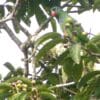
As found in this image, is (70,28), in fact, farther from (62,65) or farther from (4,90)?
(4,90)

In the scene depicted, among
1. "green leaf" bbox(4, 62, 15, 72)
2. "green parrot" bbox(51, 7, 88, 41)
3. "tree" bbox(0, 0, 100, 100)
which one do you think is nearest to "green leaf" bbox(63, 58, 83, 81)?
"tree" bbox(0, 0, 100, 100)

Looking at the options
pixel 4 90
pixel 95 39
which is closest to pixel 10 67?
pixel 4 90

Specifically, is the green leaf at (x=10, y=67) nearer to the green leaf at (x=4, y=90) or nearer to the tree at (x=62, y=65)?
the tree at (x=62, y=65)

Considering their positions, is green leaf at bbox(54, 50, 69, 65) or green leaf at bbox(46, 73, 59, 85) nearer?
green leaf at bbox(54, 50, 69, 65)

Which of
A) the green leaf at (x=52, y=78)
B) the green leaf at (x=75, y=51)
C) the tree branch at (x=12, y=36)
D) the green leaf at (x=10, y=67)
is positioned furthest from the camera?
the green leaf at (x=10, y=67)

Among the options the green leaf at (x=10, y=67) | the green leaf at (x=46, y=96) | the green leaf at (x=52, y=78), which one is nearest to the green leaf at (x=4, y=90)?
the green leaf at (x=46, y=96)

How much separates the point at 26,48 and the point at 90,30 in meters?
0.50

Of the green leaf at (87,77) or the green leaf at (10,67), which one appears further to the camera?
the green leaf at (10,67)

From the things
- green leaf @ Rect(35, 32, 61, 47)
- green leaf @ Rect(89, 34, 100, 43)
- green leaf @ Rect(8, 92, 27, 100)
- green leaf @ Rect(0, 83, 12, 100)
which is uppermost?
green leaf @ Rect(35, 32, 61, 47)

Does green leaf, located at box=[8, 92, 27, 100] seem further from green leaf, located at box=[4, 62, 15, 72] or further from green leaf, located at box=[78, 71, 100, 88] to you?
green leaf, located at box=[4, 62, 15, 72]

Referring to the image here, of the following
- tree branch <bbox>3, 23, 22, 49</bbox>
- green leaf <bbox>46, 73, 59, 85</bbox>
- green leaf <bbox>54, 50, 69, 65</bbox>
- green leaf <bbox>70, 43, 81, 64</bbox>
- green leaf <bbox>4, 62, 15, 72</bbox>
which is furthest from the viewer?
green leaf <bbox>4, 62, 15, 72</bbox>

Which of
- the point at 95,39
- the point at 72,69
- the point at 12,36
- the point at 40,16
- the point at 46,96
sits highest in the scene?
the point at 40,16

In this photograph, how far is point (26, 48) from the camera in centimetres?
221

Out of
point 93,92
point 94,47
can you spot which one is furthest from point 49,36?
point 93,92
